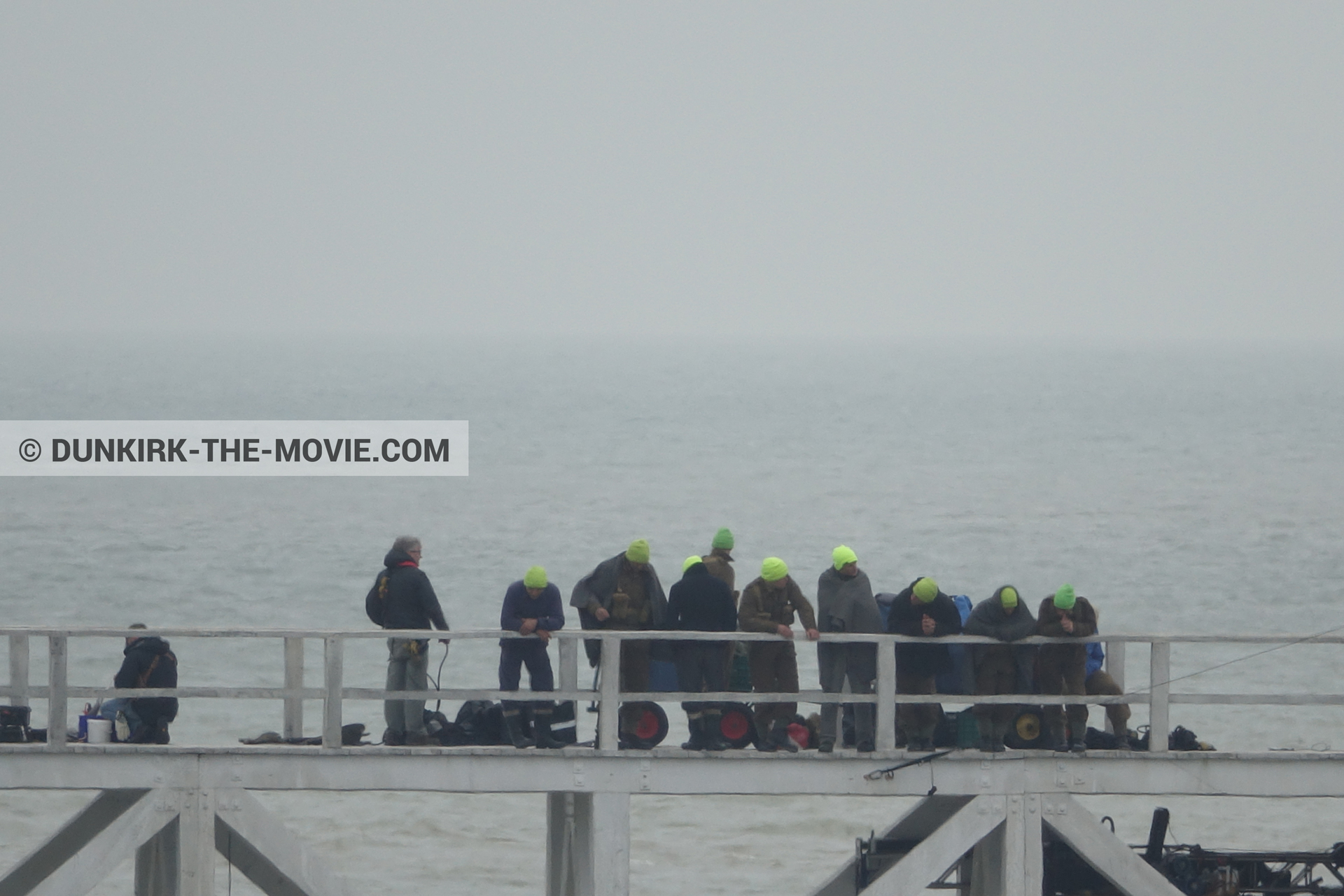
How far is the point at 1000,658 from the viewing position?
14031mm

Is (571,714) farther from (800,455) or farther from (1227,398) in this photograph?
(1227,398)

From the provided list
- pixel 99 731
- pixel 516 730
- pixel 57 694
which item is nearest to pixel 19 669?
pixel 99 731

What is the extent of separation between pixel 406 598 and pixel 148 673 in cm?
188

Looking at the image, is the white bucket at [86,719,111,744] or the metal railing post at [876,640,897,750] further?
the white bucket at [86,719,111,744]

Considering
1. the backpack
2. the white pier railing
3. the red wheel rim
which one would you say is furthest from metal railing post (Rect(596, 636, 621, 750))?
the backpack

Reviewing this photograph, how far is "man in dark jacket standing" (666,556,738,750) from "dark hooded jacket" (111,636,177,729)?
3.49 meters

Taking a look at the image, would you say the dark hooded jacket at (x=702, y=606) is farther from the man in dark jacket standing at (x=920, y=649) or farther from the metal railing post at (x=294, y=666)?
the metal railing post at (x=294, y=666)

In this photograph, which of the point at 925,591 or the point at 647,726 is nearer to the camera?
the point at 925,591

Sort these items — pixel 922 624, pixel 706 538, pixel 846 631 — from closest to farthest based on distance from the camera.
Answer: pixel 922 624
pixel 846 631
pixel 706 538

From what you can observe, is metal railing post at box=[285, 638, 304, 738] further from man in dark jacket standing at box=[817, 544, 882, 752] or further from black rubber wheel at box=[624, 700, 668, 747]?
man in dark jacket standing at box=[817, 544, 882, 752]

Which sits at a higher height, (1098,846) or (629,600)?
(629,600)

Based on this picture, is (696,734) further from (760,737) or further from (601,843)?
(601,843)

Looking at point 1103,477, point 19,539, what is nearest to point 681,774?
point 19,539

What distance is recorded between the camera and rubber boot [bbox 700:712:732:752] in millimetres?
14180
